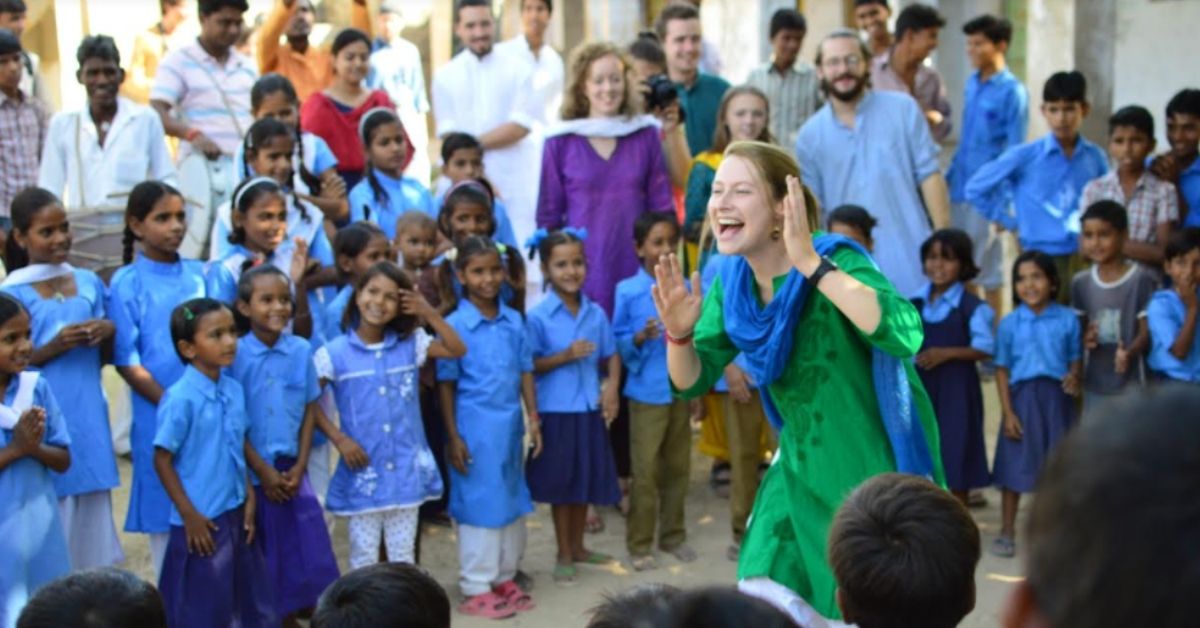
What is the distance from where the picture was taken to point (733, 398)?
6.08 metres

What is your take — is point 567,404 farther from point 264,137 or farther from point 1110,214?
point 1110,214

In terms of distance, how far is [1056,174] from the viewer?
7.06 metres

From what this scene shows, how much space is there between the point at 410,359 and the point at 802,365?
2.04 metres

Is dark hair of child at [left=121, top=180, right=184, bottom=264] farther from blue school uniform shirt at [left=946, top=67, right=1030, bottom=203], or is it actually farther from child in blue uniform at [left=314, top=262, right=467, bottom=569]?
blue school uniform shirt at [left=946, top=67, right=1030, bottom=203]

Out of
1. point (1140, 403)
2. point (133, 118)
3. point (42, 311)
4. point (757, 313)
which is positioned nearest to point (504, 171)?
point (133, 118)

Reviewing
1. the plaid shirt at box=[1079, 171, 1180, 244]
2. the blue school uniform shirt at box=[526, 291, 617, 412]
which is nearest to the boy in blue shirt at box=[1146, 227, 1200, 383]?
the plaid shirt at box=[1079, 171, 1180, 244]

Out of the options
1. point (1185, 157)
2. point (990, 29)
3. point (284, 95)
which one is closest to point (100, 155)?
point (284, 95)

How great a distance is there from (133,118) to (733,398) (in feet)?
9.30

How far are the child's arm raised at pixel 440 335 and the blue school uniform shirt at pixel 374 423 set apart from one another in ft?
0.46

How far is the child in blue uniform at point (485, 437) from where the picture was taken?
17.9ft

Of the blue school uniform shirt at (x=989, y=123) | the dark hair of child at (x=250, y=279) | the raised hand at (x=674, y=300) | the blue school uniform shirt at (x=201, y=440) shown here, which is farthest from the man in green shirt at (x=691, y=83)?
the raised hand at (x=674, y=300)

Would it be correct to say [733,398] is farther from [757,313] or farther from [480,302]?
[757,313]

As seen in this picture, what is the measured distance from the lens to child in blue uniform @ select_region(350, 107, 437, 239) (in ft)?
21.2

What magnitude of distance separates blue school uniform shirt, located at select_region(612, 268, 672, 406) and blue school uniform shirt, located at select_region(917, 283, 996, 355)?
1.18 m
